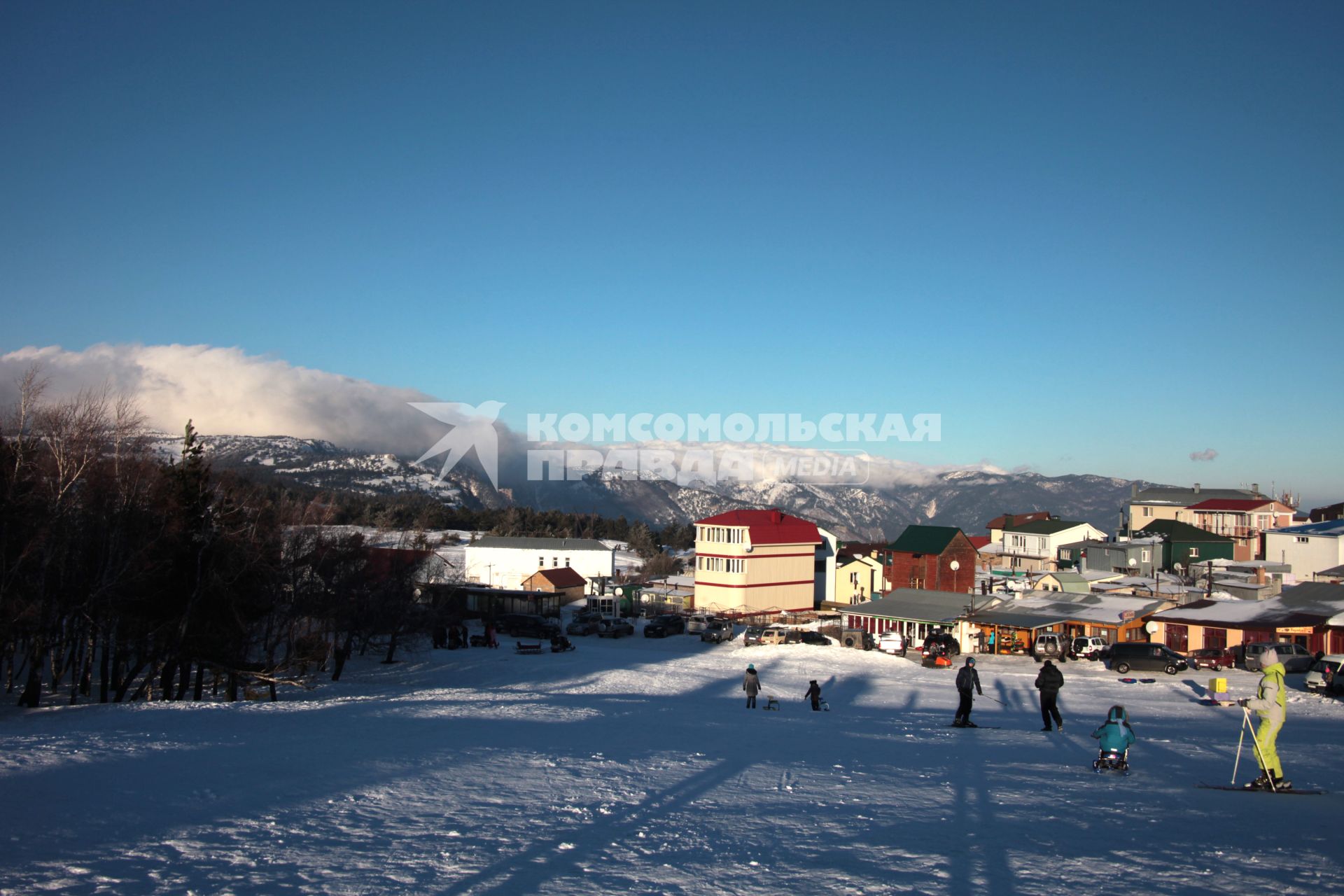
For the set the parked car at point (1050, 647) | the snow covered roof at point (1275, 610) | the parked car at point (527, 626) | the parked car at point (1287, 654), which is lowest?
the parked car at point (527, 626)

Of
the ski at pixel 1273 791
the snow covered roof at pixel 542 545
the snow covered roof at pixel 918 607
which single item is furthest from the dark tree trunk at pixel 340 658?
the snow covered roof at pixel 542 545

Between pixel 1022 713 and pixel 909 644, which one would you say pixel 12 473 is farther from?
pixel 909 644

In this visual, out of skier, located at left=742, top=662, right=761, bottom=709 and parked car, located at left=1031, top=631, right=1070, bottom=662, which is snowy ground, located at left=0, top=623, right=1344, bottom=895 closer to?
skier, located at left=742, top=662, right=761, bottom=709

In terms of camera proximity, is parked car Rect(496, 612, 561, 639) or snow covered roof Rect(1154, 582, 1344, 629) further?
parked car Rect(496, 612, 561, 639)

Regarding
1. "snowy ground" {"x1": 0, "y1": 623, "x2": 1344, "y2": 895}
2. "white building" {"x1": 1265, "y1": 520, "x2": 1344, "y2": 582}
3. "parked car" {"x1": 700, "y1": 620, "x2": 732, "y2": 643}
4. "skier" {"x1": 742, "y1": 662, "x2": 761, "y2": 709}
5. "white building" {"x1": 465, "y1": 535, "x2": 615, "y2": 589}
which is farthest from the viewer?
"white building" {"x1": 465, "y1": 535, "x2": 615, "y2": 589}

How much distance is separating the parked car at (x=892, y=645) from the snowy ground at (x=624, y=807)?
93.2 ft

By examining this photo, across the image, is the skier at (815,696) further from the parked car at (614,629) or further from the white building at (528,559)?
the white building at (528,559)

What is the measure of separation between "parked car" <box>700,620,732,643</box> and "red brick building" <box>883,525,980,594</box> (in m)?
20.8

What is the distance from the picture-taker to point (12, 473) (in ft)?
77.4

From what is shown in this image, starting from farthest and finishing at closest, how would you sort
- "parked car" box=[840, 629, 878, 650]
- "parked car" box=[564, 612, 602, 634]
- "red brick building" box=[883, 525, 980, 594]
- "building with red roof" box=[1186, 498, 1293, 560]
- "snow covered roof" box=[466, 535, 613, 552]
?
1. "building with red roof" box=[1186, 498, 1293, 560]
2. "snow covered roof" box=[466, 535, 613, 552]
3. "red brick building" box=[883, 525, 980, 594]
4. "parked car" box=[564, 612, 602, 634]
5. "parked car" box=[840, 629, 878, 650]

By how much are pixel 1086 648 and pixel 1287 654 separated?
887 centimetres

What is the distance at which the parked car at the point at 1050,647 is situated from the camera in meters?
44.6

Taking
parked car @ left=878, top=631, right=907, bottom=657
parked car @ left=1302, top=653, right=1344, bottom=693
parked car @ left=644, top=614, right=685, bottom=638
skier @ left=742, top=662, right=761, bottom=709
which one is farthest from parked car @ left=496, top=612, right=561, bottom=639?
parked car @ left=1302, top=653, right=1344, bottom=693

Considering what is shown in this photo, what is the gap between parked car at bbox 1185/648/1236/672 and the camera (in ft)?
126
